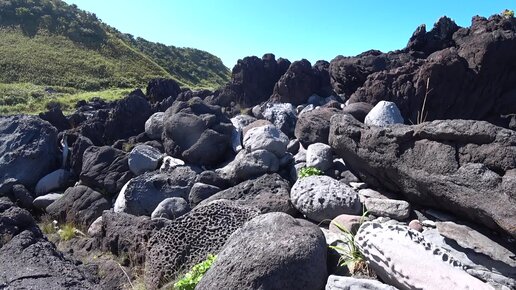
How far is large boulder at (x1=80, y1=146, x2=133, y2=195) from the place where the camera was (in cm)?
1010

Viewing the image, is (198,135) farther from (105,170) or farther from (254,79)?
(254,79)

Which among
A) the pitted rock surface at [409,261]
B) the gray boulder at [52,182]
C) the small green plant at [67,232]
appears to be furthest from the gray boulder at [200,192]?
the gray boulder at [52,182]

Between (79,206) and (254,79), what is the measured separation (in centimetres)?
869

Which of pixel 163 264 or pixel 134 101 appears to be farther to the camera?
pixel 134 101

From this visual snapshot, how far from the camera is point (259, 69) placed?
16.4m

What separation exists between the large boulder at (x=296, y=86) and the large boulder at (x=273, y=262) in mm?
9611

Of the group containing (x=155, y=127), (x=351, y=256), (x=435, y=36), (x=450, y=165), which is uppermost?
(x=435, y=36)

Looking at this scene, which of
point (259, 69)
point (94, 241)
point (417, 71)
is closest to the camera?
point (94, 241)

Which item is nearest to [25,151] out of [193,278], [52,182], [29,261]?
[52,182]

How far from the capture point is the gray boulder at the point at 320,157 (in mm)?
8086

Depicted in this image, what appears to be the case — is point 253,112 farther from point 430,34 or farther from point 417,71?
point 430,34

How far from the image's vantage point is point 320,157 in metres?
8.20

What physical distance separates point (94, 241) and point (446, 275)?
6.33 meters

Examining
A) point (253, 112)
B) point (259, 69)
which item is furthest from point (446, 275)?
point (259, 69)
